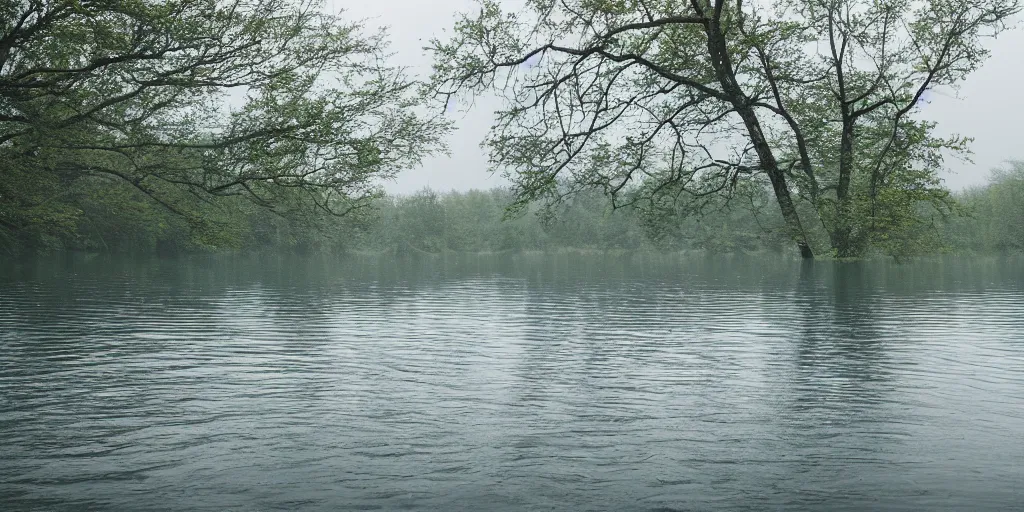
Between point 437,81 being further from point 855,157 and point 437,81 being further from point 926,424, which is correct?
point 926,424

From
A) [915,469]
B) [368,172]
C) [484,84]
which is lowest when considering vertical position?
[915,469]

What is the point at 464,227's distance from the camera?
132625 millimetres

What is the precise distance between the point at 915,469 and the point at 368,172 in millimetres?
27750

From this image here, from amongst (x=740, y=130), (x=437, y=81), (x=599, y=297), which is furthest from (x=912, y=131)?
(x=437, y=81)

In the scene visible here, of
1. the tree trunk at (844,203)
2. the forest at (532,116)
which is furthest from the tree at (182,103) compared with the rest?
the tree trunk at (844,203)

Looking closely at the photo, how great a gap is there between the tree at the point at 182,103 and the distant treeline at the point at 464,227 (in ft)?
7.17

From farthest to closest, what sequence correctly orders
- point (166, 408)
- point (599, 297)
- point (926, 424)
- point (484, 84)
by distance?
1. point (484, 84)
2. point (599, 297)
3. point (166, 408)
4. point (926, 424)

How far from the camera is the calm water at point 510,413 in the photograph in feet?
19.9

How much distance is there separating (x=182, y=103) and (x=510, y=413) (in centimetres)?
2766

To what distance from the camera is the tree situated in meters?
25.6

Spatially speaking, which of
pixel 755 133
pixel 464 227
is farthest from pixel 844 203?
pixel 464 227

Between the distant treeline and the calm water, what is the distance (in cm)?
1234

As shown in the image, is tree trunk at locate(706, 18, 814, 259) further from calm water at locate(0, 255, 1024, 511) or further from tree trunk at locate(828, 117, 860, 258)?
calm water at locate(0, 255, 1024, 511)

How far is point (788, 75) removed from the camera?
111ft
